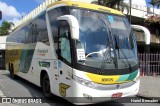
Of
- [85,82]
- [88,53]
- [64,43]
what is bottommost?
[85,82]

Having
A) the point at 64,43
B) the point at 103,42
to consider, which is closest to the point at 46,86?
the point at 64,43

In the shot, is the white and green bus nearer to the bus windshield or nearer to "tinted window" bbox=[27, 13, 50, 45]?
the bus windshield

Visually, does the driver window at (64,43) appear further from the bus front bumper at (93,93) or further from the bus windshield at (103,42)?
the bus front bumper at (93,93)

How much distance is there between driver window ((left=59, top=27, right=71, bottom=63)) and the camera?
8078 millimetres

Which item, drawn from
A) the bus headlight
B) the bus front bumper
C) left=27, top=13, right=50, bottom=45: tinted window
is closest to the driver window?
the bus headlight

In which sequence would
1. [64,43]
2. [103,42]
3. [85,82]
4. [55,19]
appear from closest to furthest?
[85,82]
[103,42]
[64,43]
[55,19]

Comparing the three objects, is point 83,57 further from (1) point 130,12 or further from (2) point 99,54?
(1) point 130,12

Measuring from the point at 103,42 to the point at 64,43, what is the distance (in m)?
1.16

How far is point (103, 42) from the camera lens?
8195 millimetres

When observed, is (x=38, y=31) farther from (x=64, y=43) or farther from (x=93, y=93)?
(x=93, y=93)

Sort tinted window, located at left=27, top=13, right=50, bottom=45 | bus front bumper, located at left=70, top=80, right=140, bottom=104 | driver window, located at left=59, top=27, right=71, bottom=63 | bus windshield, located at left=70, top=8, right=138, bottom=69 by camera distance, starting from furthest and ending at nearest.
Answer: tinted window, located at left=27, top=13, right=50, bottom=45 → driver window, located at left=59, top=27, right=71, bottom=63 → bus windshield, located at left=70, top=8, right=138, bottom=69 → bus front bumper, located at left=70, top=80, right=140, bottom=104

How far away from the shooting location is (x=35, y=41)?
11.7m

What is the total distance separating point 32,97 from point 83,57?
12.0 feet

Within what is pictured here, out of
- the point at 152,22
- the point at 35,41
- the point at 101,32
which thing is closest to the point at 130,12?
the point at 152,22
